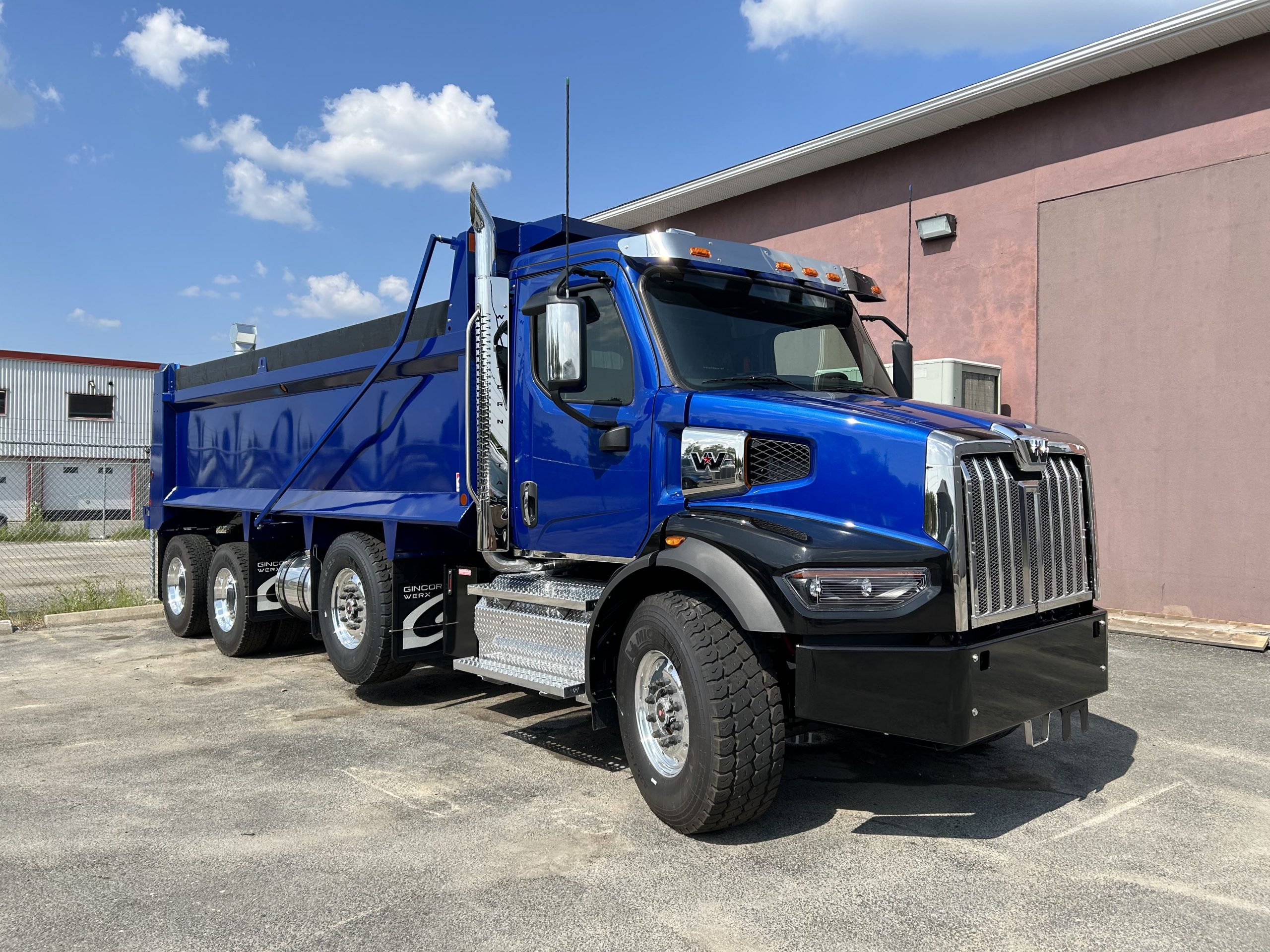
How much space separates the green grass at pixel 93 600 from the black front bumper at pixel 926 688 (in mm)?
9887

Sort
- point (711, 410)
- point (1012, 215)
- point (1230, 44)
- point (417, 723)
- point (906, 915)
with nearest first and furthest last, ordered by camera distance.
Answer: point (906, 915) < point (711, 410) < point (417, 723) < point (1230, 44) < point (1012, 215)

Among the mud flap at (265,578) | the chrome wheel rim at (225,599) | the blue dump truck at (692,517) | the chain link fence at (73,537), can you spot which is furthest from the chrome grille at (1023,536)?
the chain link fence at (73,537)

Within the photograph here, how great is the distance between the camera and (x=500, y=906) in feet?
11.6

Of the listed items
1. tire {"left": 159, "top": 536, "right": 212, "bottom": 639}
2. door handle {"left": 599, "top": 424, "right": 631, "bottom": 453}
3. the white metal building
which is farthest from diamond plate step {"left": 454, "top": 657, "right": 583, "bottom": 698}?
the white metal building

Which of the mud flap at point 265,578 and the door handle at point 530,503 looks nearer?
the door handle at point 530,503

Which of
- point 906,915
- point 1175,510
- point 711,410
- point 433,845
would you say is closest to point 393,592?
point 433,845

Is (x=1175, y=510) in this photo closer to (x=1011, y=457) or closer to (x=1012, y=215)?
(x=1012, y=215)

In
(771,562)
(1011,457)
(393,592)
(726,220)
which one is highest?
(726,220)

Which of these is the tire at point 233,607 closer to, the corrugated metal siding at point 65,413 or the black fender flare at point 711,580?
the black fender flare at point 711,580

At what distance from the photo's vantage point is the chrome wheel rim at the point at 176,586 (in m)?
9.67

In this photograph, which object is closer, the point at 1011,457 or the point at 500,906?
the point at 500,906

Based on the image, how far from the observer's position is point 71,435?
1300 inches

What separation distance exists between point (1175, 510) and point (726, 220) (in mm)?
7815

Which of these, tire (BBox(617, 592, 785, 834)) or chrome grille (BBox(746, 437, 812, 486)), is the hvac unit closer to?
chrome grille (BBox(746, 437, 812, 486))
